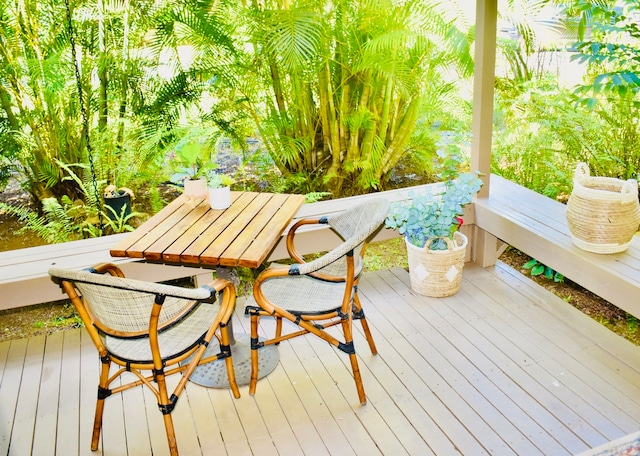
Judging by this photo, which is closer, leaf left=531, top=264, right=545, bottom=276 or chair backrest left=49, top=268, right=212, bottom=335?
chair backrest left=49, top=268, right=212, bottom=335

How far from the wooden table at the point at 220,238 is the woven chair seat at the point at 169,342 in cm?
22

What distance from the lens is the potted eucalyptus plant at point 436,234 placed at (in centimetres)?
279

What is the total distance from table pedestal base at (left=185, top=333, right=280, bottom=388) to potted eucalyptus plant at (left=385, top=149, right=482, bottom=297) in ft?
2.99

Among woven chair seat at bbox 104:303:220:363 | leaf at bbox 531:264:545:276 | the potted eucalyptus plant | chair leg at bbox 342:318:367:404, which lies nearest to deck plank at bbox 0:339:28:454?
woven chair seat at bbox 104:303:220:363

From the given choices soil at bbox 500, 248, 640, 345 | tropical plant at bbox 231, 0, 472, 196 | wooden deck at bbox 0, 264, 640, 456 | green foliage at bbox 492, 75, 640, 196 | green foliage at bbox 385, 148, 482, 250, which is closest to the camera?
wooden deck at bbox 0, 264, 640, 456

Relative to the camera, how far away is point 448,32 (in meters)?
3.38

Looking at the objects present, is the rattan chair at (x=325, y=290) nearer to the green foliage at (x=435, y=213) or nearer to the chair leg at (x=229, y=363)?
the chair leg at (x=229, y=363)

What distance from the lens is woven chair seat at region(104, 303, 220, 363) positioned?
1.86 m

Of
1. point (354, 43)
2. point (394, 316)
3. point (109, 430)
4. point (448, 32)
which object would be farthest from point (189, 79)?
point (109, 430)

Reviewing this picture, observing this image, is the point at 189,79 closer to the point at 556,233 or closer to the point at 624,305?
the point at 556,233

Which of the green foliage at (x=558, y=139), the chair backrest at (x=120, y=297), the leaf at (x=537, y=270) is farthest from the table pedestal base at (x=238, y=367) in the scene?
the green foliage at (x=558, y=139)

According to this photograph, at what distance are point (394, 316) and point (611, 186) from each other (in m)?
1.24

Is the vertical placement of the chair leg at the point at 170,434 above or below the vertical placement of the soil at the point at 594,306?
above

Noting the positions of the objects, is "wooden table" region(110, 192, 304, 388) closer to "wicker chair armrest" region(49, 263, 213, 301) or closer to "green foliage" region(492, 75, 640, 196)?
"wicker chair armrest" region(49, 263, 213, 301)
